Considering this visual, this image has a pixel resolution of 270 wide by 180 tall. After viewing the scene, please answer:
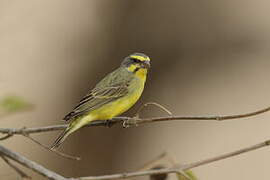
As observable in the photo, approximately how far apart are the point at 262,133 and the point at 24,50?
3718 mm

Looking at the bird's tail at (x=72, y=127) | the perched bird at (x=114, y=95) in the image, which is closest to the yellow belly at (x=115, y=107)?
the perched bird at (x=114, y=95)

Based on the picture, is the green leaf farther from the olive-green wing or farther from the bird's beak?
the bird's beak

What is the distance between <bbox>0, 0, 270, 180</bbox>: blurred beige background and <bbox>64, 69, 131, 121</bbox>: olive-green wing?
9.02 ft

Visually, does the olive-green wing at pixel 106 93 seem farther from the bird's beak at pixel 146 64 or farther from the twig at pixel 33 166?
the twig at pixel 33 166

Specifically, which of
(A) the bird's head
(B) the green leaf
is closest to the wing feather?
(A) the bird's head

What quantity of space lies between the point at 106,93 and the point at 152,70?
146 inches

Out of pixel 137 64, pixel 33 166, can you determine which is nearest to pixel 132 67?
pixel 137 64

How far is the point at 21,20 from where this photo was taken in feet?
24.3

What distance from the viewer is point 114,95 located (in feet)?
12.0

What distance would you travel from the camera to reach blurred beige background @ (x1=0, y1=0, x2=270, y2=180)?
7070mm

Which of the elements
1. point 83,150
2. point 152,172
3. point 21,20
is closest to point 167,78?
point 83,150

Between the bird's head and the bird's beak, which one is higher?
the bird's head

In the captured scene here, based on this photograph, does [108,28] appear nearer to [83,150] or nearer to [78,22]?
[78,22]

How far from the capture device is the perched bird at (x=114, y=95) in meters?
3.32
